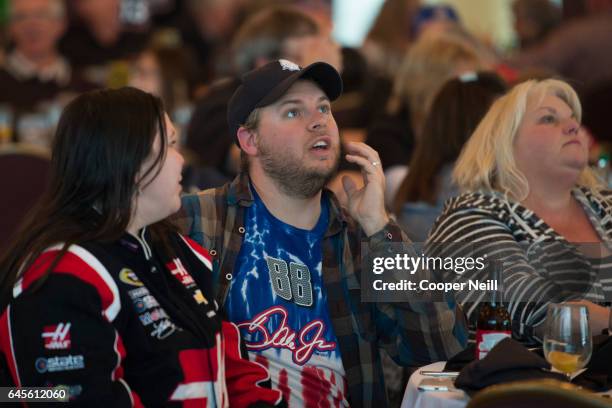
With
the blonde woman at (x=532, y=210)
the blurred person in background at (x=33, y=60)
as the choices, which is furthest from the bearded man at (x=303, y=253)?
the blurred person in background at (x=33, y=60)

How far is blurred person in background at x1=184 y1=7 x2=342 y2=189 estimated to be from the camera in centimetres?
457

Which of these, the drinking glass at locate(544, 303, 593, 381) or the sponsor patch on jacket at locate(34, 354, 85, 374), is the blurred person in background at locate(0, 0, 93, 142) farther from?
the drinking glass at locate(544, 303, 593, 381)

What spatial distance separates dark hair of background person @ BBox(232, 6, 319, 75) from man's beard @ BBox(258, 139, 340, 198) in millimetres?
1860

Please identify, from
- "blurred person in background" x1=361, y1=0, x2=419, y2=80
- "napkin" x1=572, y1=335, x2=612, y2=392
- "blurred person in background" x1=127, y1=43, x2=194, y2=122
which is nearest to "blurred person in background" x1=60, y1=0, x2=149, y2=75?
"blurred person in background" x1=127, y1=43, x2=194, y2=122

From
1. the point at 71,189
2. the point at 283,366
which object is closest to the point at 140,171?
the point at 71,189

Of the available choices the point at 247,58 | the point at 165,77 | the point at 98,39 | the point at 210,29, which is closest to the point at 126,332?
the point at 247,58

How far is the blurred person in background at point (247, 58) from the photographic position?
4.57 m

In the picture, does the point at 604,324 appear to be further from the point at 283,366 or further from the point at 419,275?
the point at 283,366

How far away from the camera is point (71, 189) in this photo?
242cm

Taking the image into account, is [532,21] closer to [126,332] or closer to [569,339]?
[569,339]

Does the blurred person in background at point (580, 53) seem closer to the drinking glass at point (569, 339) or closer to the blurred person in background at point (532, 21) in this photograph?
the blurred person in background at point (532, 21)

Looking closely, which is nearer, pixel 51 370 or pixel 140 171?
pixel 51 370

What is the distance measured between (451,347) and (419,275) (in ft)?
0.71

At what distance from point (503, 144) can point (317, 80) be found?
2.34 feet
